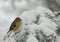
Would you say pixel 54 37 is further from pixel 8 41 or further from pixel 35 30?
pixel 8 41

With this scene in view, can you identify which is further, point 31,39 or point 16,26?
point 16,26

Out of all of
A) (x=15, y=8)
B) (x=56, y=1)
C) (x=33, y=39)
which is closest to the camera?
(x=33, y=39)

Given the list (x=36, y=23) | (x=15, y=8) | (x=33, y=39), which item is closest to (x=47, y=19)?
(x=36, y=23)

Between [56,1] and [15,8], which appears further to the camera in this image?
[15,8]

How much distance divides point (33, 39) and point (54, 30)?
22 centimetres

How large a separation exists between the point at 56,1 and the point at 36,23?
7.21 feet

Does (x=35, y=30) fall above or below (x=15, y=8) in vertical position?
above

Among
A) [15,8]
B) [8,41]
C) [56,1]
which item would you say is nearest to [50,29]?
[8,41]

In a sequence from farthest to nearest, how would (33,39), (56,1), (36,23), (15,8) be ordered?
(15,8) < (56,1) < (36,23) < (33,39)

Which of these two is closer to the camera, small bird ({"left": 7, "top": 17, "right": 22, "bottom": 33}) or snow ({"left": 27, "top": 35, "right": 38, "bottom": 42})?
snow ({"left": 27, "top": 35, "right": 38, "bottom": 42})

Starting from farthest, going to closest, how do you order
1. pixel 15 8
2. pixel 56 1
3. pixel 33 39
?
pixel 15 8
pixel 56 1
pixel 33 39

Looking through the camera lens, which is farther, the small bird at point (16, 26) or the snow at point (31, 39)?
the small bird at point (16, 26)

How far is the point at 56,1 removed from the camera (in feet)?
14.1

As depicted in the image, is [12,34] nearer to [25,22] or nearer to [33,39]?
[25,22]
